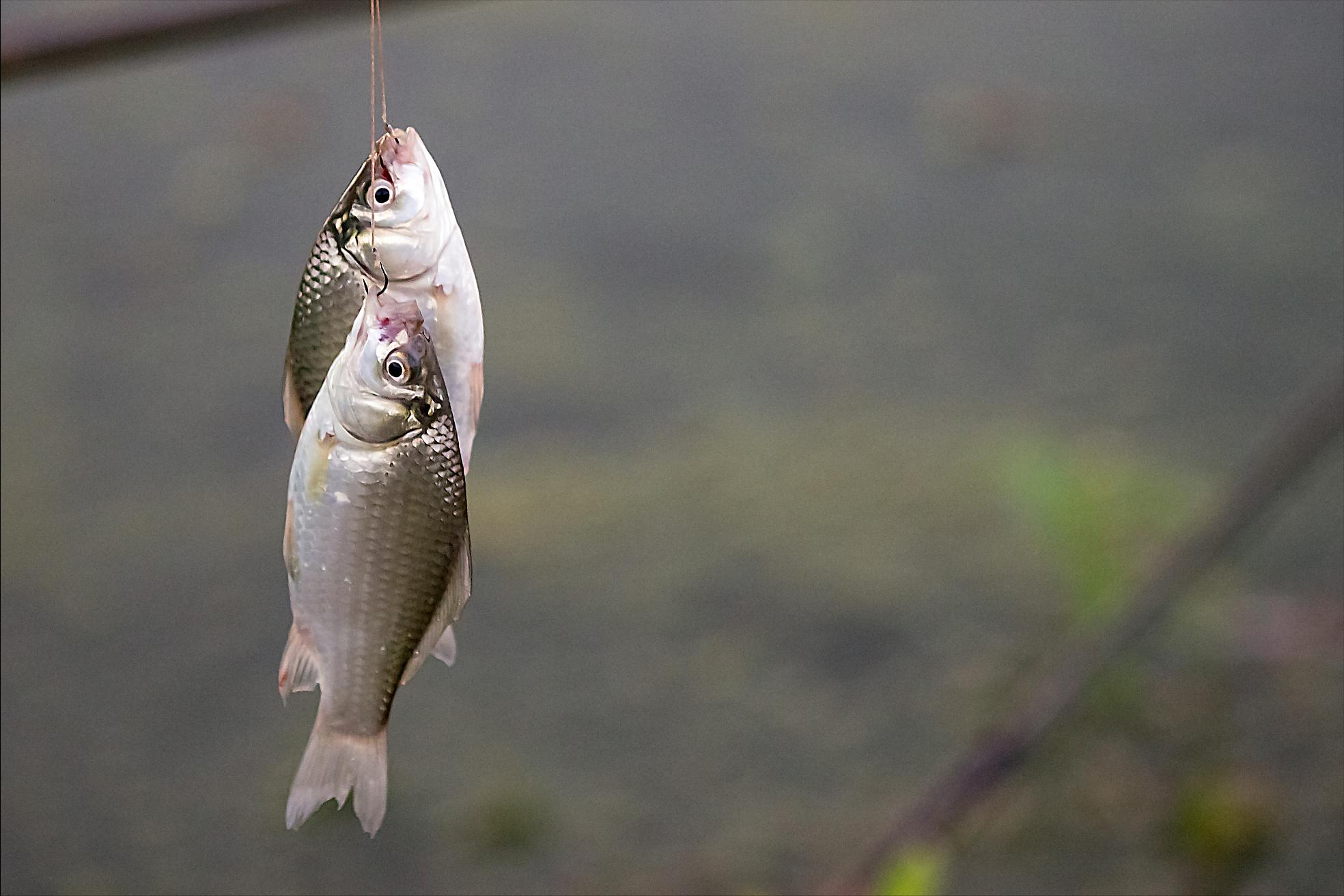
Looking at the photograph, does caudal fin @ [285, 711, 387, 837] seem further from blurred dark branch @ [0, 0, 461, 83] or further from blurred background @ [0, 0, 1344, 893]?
A: blurred background @ [0, 0, 1344, 893]

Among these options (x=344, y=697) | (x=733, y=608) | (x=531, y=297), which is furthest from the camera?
(x=531, y=297)

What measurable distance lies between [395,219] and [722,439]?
5.85ft

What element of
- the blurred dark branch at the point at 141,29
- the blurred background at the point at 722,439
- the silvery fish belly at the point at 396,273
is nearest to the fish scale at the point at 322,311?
the silvery fish belly at the point at 396,273

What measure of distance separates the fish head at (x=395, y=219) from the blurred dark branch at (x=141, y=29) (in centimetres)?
20

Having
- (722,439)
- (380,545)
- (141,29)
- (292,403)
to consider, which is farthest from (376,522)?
(722,439)

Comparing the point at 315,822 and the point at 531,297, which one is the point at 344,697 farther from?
the point at 531,297

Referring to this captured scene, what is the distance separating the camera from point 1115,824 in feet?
6.32

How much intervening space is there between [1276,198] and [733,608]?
1.45 m

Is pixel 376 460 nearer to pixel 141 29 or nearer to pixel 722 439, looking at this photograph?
pixel 141 29

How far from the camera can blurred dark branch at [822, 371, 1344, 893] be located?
83cm

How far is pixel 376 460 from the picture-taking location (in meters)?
0.67

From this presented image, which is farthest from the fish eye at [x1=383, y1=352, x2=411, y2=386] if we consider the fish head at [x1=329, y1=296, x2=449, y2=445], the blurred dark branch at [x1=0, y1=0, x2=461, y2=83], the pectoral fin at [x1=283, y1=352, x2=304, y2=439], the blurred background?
the blurred background

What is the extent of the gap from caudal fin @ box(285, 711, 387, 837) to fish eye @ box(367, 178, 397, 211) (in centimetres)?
25

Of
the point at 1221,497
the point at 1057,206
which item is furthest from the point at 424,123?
the point at 1221,497
